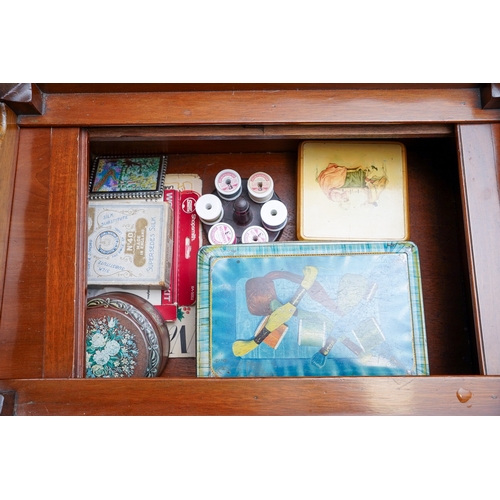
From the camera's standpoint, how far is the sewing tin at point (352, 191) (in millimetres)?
1286

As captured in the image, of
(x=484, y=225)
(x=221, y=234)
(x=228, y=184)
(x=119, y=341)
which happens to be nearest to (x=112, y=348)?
(x=119, y=341)

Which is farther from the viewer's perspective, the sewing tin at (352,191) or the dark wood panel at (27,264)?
the sewing tin at (352,191)

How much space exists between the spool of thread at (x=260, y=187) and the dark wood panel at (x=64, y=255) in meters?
0.45

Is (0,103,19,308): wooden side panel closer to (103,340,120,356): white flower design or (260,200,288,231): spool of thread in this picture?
(103,340,120,356): white flower design

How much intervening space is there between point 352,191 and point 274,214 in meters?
0.23

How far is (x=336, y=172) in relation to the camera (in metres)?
1.31

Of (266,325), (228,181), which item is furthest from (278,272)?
(228,181)

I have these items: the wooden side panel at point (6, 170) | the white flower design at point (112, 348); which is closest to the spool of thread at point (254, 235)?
the white flower design at point (112, 348)

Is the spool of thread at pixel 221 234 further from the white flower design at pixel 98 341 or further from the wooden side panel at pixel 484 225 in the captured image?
the wooden side panel at pixel 484 225

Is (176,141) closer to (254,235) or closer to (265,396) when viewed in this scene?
(254,235)

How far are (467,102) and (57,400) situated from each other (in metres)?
1.13

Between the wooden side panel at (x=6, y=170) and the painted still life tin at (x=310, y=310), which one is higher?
the wooden side panel at (x=6, y=170)

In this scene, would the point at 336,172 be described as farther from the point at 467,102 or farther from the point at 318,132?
the point at 467,102

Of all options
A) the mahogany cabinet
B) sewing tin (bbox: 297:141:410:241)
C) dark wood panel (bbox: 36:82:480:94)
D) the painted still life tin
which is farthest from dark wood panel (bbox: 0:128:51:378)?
sewing tin (bbox: 297:141:410:241)
